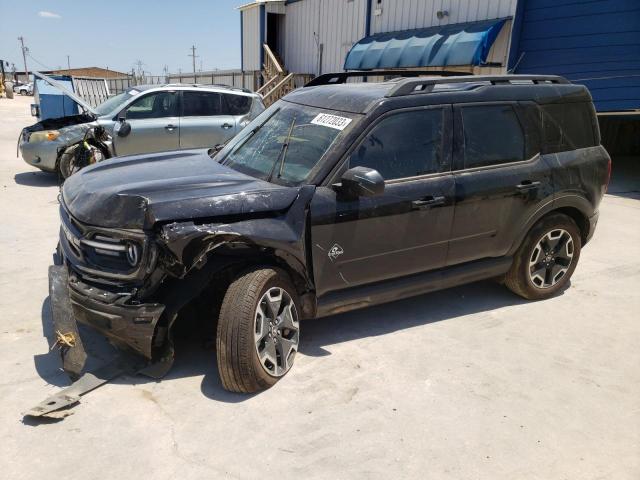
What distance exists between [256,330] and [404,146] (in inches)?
68.4

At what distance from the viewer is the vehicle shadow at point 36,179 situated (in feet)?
30.6

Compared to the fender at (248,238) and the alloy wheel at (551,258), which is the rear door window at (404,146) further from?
the alloy wheel at (551,258)

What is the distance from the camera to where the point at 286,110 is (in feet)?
14.1

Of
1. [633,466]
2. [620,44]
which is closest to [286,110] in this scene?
[633,466]

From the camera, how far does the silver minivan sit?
8.86 meters

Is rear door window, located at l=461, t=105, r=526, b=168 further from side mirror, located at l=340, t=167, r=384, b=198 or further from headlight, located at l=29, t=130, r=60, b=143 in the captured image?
headlight, located at l=29, t=130, r=60, b=143

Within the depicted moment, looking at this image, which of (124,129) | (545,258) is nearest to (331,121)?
(545,258)

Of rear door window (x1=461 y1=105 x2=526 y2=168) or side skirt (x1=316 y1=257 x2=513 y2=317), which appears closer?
side skirt (x1=316 y1=257 x2=513 y2=317)

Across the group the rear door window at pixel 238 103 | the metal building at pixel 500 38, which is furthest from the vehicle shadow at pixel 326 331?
the metal building at pixel 500 38

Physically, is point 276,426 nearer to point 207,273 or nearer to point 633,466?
point 207,273

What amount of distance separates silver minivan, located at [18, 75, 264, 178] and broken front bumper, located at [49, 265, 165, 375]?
5.78 meters

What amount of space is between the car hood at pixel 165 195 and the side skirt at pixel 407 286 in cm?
82

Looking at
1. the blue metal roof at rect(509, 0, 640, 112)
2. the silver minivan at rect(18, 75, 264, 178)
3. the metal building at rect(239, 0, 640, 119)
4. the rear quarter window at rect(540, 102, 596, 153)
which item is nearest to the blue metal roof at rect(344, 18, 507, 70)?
the metal building at rect(239, 0, 640, 119)

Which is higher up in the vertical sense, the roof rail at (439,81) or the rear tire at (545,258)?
the roof rail at (439,81)
